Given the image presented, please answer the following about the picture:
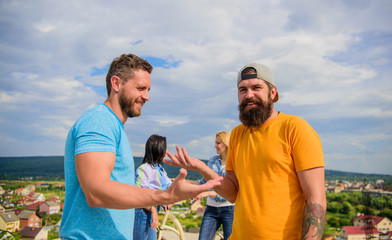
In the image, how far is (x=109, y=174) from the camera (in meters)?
1.41

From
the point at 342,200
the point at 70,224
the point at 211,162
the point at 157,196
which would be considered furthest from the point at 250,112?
the point at 342,200

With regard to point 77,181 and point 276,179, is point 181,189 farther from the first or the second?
point 276,179

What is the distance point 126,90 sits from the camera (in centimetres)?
186

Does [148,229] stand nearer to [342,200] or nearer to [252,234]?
[252,234]

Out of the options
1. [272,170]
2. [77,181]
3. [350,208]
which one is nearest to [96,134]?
[77,181]

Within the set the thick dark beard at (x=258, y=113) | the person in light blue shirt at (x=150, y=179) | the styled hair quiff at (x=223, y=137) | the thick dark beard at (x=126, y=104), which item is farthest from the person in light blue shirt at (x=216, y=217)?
the thick dark beard at (x=126, y=104)

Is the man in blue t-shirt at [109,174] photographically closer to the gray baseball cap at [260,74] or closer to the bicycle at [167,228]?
the gray baseball cap at [260,74]

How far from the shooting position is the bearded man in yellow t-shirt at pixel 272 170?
6.06 ft

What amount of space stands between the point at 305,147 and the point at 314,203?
0.36 metres

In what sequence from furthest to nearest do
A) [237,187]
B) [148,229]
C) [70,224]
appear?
1. [148,229]
2. [237,187]
3. [70,224]

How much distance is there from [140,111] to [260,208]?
104 centimetres

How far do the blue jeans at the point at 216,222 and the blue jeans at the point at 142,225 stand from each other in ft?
2.98

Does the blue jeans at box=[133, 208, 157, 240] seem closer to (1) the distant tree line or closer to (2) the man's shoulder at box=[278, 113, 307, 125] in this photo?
(2) the man's shoulder at box=[278, 113, 307, 125]

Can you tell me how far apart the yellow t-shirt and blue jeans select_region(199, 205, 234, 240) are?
6.94 feet
